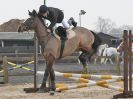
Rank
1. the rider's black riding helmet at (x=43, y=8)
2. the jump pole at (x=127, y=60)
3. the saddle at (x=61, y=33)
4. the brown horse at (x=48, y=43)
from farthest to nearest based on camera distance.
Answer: the saddle at (x=61, y=33)
the brown horse at (x=48, y=43)
the rider's black riding helmet at (x=43, y=8)
the jump pole at (x=127, y=60)

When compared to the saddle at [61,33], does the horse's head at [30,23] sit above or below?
above

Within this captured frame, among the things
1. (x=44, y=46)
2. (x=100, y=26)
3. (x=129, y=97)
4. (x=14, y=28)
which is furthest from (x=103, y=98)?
(x=100, y=26)

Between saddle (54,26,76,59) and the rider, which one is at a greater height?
the rider

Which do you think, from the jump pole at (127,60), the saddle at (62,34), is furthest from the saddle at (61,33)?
the jump pole at (127,60)

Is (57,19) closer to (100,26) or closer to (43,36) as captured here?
(43,36)

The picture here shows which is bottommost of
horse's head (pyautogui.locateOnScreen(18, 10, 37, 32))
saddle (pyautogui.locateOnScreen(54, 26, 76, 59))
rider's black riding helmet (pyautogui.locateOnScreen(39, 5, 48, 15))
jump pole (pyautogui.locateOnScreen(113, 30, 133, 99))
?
jump pole (pyautogui.locateOnScreen(113, 30, 133, 99))

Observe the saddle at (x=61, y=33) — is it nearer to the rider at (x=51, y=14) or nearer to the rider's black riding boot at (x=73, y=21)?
the rider at (x=51, y=14)

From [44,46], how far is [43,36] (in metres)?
0.27

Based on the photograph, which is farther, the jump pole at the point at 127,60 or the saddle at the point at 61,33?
the saddle at the point at 61,33

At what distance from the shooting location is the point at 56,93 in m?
11.4

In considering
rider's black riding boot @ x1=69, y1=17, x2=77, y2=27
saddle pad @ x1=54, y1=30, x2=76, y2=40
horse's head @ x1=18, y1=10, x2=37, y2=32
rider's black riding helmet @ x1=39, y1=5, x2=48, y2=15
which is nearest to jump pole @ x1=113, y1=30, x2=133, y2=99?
saddle pad @ x1=54, y1=30, x2=76, y2=40

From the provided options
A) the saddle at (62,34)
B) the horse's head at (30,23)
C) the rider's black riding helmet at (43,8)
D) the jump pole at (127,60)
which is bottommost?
the jump pole at (127,60)

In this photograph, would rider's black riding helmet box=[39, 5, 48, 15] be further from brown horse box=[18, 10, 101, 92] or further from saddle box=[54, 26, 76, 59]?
saddle box=[54, 26, 76, 59]

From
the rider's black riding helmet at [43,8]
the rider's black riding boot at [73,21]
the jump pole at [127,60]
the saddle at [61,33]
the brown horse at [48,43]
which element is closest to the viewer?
the jump pole at [127,60]
